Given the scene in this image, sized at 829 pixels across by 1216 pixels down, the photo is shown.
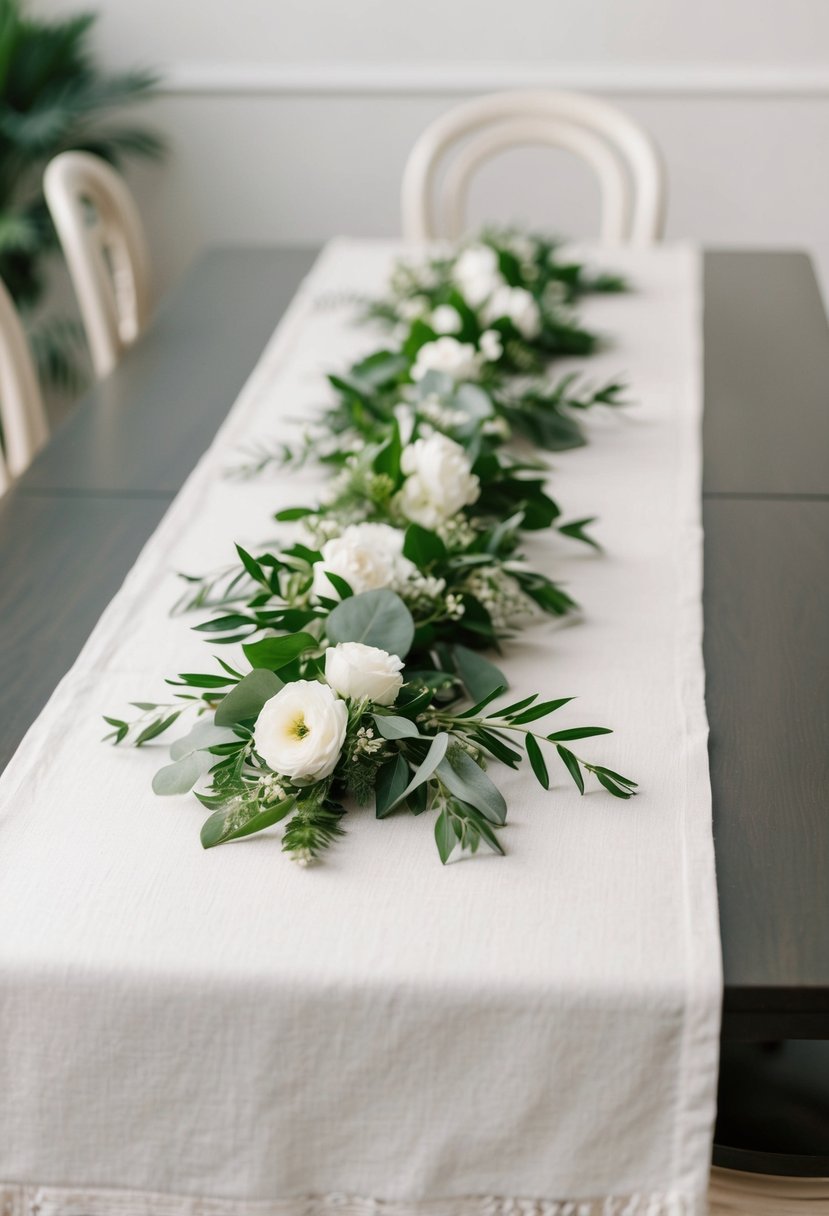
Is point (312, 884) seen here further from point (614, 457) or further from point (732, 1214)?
point (614, 457)

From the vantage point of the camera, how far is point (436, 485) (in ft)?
4.16

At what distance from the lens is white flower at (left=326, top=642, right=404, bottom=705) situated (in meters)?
0.96

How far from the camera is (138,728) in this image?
1.07 m

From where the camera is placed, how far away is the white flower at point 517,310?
6.20ft

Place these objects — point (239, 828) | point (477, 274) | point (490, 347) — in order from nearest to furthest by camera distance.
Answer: point (239, 828), point (490, 347), point (477, 274)

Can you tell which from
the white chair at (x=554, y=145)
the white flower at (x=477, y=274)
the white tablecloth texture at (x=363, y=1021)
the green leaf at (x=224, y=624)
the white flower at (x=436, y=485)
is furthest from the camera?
the white chair at (x=554, y=145)

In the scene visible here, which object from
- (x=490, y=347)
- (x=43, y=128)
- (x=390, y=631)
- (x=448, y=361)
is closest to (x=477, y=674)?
(x=390, y=631)

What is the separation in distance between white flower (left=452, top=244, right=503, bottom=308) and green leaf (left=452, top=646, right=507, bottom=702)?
2.98 feet

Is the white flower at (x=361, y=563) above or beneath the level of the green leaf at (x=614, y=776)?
above

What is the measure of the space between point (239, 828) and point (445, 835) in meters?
0.14

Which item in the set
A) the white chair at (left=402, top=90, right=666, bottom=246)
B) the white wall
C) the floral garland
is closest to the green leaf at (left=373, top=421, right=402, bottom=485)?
the floral garland

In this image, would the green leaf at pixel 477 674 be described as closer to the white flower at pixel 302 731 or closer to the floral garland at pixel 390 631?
the floral garland at pixel 390 631

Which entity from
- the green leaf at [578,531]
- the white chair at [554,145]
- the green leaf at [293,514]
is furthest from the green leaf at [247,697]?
the white chair at [554,145]

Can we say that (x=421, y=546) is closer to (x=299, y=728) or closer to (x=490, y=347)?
(x=299, y=728)
